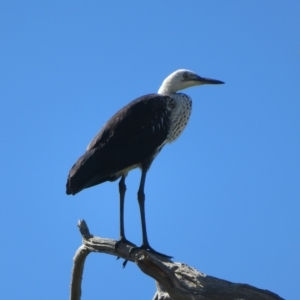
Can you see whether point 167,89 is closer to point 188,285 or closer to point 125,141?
point 125,141

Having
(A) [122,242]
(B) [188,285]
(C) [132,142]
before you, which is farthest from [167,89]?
(B) [188,285]

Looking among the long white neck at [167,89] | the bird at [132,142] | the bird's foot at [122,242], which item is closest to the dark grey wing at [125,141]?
the bird at [132,142]

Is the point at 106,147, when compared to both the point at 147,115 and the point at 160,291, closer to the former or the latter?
the point at 147,115

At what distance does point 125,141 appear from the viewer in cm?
856

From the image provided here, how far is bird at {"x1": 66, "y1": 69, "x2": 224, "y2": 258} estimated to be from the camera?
816 centimetres

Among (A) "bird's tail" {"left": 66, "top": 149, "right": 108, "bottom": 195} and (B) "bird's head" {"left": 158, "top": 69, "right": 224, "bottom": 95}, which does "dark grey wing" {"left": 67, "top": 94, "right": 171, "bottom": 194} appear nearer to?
(A) "bird's tail" {"left": 66, "top": 149, "right": 108, "bottom": 195}

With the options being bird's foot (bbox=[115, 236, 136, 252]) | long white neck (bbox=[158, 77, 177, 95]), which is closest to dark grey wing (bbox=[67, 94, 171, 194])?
long white neck (bbox=[158, 77, 177, 95])

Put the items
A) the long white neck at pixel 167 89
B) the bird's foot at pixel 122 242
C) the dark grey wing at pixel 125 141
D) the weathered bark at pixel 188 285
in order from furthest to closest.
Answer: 1. the long white neck at pixel 167 89
2. the dark grey wing at pixel 125 141
3. the bird's foot at pixel 122 242
4. the weathered bark at pixel 188 285

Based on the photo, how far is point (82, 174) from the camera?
8.00 m

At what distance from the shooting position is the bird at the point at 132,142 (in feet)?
26.8

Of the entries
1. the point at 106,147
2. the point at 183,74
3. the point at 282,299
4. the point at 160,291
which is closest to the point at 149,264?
the point at 160,291

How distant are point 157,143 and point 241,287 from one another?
3.00 metres

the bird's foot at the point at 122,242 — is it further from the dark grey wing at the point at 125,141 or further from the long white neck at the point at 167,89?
the long white neck at the point at 167,89

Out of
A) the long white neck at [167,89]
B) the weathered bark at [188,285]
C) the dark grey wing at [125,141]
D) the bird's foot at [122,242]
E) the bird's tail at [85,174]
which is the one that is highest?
the long white neck at [167,89]
